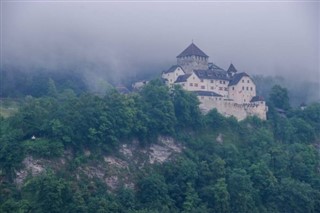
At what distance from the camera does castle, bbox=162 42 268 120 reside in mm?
75250

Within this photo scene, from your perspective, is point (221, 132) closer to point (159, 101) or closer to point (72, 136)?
point (159, 101)

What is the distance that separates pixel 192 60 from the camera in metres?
80.1

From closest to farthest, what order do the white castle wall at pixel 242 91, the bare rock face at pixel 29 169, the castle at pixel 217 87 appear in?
the bare rock face at pixel 29 169 < the castle at pixel 217 87 < the white castle wall at pixel 242 91

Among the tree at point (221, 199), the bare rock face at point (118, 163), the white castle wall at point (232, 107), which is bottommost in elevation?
the tree at point (221, 199)

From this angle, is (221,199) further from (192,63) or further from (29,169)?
(192,63)

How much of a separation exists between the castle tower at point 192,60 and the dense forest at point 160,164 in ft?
26.1

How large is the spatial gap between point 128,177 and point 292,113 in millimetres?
27157

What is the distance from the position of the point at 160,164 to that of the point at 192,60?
17.9m

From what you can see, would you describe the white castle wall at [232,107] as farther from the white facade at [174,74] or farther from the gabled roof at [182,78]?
the white facade at [174,74]

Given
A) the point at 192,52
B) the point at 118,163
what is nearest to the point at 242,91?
the point at 192,52

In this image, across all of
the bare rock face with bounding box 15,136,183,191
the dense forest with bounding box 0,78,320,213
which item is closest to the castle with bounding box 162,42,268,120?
the dense forest with bounding box 0,78,320,213

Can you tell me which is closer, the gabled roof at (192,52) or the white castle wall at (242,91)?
the white castle wall at (242,91)

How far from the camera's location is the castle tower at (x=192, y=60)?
80.0 meters

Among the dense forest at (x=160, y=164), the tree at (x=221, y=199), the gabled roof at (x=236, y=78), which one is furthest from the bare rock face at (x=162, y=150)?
the gabled roof at (x=236, y=78)
